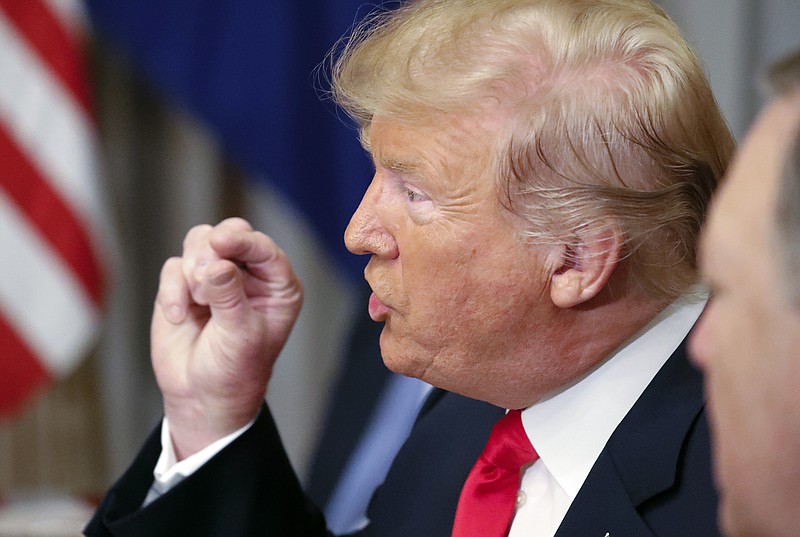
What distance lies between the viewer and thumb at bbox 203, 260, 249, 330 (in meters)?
1.22

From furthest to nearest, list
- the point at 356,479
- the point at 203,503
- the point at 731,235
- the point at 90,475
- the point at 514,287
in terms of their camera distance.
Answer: the point at 90,475 < the point at 356,479 < the point at 203,503 < the point at 514,287 < the point at 731,235

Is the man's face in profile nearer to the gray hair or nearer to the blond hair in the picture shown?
the blond hair

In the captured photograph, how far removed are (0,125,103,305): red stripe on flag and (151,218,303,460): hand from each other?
4.10ft

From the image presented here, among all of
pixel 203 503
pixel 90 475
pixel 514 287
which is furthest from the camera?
pixel 90 475

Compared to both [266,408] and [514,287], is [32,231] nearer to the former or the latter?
[266,408]

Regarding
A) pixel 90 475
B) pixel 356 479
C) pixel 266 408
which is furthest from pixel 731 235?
pixel 90 475

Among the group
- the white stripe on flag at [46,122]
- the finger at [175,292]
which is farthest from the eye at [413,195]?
the white stripe on flag at [46,122]

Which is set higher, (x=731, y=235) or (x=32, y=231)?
(x=731, y=235)

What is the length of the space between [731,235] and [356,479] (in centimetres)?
146

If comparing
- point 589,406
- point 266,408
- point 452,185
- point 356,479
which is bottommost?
point 356,479

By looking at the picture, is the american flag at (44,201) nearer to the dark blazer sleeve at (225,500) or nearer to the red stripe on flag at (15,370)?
the red stripe on flag at (15,370)

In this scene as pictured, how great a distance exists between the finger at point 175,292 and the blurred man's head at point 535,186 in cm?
37

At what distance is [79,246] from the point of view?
2477 millimetres

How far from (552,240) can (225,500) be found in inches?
22.0
